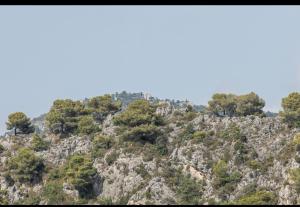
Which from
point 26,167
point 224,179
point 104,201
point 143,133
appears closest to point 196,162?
point 224,179

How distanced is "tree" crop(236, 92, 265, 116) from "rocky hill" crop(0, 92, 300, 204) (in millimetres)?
12006

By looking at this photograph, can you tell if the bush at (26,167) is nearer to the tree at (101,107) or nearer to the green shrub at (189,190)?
the tree at (101,107)

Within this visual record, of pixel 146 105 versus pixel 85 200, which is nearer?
pixel 85 200

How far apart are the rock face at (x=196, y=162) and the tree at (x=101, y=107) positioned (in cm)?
1427

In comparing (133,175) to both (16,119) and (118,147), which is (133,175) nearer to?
(118,147)

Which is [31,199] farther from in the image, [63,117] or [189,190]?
[63,117]

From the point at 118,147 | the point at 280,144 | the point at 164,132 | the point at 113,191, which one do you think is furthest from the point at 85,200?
the point at 280,144

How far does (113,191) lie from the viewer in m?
94.2

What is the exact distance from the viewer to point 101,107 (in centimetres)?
12406

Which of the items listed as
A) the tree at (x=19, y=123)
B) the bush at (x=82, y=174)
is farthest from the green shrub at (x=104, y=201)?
the tree at (x=19, y=123)

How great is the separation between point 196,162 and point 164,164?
15.5ft

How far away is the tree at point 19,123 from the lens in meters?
123

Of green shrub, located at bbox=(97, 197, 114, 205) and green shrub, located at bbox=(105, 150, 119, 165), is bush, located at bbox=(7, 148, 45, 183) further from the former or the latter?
green shrub, located at bbox=(97, 197, 114, 205)

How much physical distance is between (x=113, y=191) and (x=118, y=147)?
10.2 m
